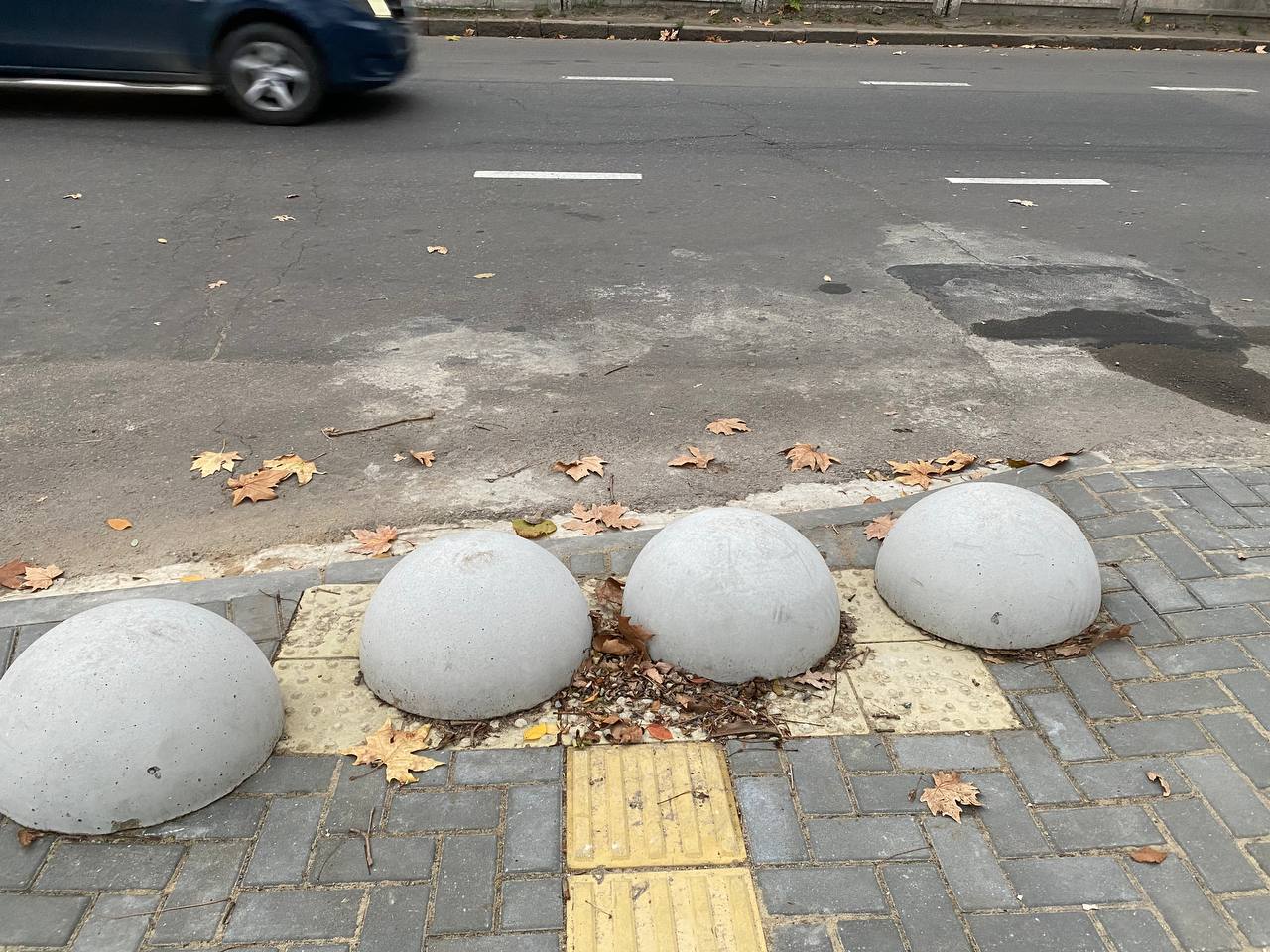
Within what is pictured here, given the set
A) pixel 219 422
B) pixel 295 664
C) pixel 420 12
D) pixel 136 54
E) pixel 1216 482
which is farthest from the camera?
pixel 420 12

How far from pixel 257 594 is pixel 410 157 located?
669 centimetres

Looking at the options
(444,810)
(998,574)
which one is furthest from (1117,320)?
(444,810)

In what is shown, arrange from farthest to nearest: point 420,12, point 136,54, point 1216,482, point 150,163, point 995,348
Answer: point 420,12
point 136,54
point 150,163
point 995,348
point 1216,482

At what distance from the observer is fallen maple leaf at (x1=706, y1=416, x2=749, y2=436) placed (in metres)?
5.23

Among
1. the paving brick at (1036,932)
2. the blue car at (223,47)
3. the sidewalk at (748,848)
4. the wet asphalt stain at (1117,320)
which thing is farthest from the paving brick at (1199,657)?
the blue car at (223,47)

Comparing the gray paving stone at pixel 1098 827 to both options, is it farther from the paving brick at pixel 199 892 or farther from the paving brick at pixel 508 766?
the paving brick at pixel 199 892

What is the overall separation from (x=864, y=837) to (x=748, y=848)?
344mm

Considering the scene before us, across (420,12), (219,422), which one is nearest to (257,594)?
(219,422)

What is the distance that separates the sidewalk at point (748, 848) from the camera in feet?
8.55

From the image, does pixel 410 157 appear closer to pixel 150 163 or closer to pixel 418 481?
pixel 150 163

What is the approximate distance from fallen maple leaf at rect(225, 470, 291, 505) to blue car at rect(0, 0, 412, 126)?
22.7ft

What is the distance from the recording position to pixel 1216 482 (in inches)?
182

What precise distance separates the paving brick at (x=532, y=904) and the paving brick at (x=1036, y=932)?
1099mm

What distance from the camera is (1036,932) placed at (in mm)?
2611
